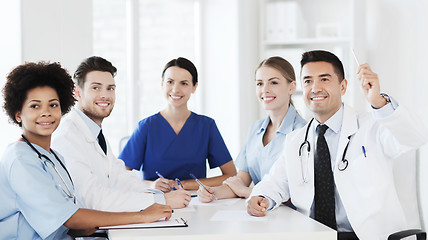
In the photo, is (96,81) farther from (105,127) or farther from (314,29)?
(314,29)

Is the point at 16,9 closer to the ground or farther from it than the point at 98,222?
farther from it

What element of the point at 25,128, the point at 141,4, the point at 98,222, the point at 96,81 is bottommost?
the point at 98,222

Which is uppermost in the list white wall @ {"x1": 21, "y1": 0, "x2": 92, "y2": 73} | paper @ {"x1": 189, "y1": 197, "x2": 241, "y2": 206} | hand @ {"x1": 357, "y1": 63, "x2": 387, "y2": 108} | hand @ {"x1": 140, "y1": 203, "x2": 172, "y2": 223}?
white wall @ {"x1": 21, "y1": 0, "x2": 92, "y2": 73}

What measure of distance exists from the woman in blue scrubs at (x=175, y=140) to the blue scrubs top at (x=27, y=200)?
1.16 metres

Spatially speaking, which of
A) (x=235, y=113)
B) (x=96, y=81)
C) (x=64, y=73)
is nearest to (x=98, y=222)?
(x=64, y=73)

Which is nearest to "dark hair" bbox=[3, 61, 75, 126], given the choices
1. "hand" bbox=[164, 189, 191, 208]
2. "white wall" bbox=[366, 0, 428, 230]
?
"hand" bbox=[164, 189, 191, 208]

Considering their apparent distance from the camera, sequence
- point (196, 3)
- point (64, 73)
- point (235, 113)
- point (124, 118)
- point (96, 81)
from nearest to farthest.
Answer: point (64, 73) → point (96, 81) → point (124, 118) → point (235, 113) → point (196, 3)

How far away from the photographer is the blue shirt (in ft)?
8.26

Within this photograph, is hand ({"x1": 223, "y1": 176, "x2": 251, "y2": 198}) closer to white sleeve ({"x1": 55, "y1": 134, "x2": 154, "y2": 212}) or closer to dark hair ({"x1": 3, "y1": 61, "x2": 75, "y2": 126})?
white sleeve ({"x1": 55, "y1": 134, "x2": 154, "y2": 212})

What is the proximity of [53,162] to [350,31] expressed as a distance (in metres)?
2.74

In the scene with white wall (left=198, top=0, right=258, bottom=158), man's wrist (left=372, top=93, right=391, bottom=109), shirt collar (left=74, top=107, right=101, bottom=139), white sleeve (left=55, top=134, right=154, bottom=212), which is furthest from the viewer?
white wall (left=198, top=0, right=258, bottom=158)

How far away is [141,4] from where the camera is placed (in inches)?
153

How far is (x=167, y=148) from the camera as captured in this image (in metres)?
2.80

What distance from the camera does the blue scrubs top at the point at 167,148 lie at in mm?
2783
